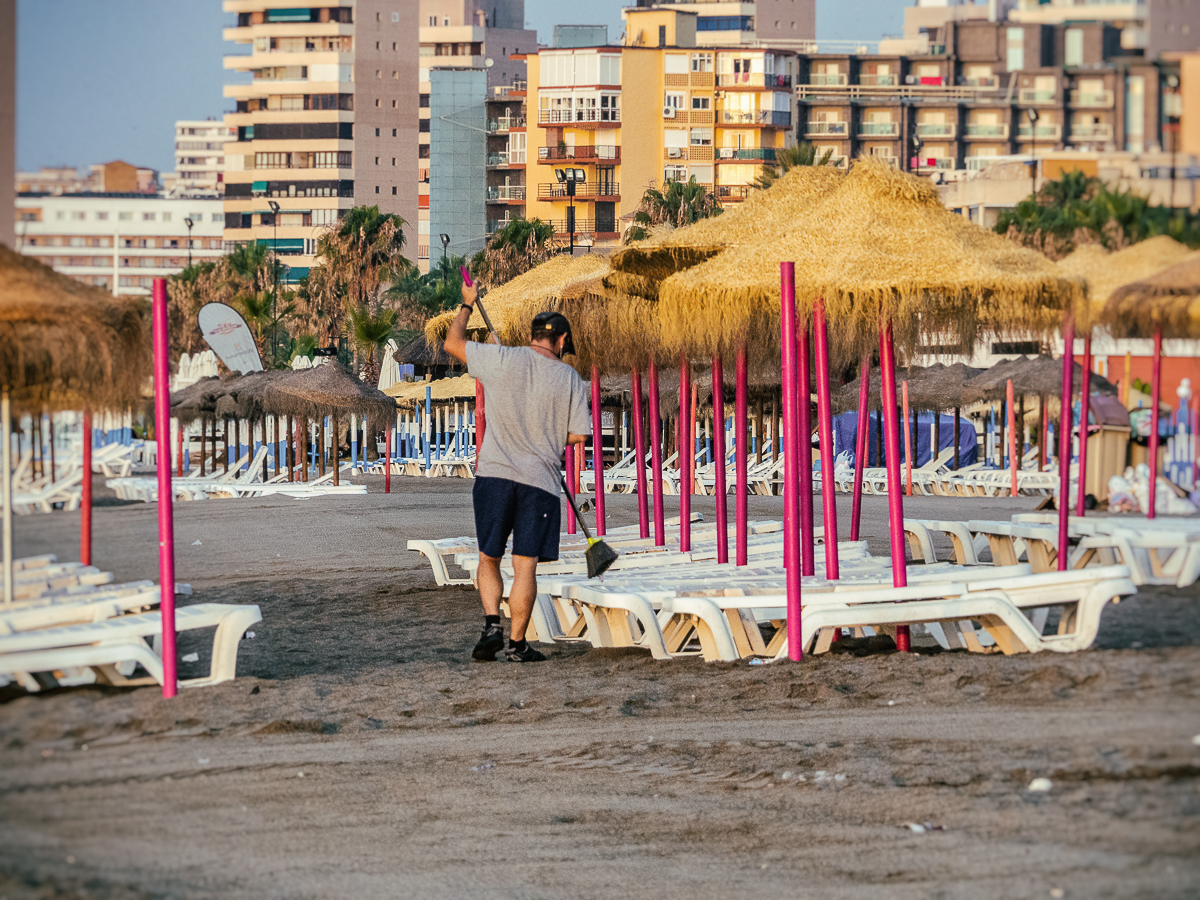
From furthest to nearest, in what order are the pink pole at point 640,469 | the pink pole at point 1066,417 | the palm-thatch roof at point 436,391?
1. the palm-thatch roof at point 436,391
2. the pink pole at point 640,469
3. the pink pole at point 1066,417

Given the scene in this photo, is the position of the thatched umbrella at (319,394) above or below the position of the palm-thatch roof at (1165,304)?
below

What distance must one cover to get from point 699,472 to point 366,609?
47.8 ft

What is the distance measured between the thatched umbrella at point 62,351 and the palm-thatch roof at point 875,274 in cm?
285

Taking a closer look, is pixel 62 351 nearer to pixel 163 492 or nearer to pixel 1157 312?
pixel 163 492

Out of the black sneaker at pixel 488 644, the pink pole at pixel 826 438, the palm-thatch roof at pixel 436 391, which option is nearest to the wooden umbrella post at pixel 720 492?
the pink pole at pixel 826 438

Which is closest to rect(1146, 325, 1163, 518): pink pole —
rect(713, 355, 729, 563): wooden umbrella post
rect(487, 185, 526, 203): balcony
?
rect(713, 355, 729, 563): wooden umbrella post

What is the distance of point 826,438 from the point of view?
19.2 feet

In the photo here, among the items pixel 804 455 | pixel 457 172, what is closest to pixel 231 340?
pixel 457 172

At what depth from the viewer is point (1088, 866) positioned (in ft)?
9.52

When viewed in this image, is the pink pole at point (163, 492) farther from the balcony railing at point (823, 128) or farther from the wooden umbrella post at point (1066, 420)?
the balcony railing at point (823, 128)

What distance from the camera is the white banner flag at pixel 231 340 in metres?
19.3

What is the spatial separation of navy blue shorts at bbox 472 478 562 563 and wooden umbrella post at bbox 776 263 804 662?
873 millimetres

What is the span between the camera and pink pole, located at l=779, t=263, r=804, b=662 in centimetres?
523

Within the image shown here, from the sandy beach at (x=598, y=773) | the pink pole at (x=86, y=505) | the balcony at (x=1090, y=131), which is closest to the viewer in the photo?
the sandy beach at (x=598, y=773)
